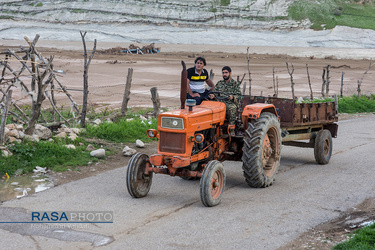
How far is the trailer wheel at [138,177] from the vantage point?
8.41 m

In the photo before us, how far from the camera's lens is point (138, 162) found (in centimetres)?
854

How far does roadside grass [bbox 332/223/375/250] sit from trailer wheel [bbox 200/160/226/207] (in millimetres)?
2132

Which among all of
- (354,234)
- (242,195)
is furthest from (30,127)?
(354,234)

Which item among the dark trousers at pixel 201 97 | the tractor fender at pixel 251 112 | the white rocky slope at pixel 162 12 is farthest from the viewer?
the white rocky slope at pixel 162 12

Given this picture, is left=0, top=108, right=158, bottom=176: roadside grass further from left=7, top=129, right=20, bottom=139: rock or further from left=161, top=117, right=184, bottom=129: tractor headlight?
left=161, top=117, right=184, bottom=129: tractor headlight

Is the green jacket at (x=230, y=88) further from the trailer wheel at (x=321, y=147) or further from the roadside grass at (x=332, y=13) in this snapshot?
the roadside grass at (x=332, y=13)

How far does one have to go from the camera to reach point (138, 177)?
8609 mm

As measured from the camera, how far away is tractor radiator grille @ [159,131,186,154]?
27.2 ft

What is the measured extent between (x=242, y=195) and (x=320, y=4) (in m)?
74.9

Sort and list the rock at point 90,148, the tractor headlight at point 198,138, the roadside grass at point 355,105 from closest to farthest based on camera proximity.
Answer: the tractor headlight at point 198,138 < the rock at point 90,148 < the roadside grass at point 355,105

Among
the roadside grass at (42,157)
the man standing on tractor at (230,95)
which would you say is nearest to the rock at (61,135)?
the roadside grass at (42,157)

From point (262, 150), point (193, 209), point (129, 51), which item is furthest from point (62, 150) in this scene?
point (129, 51)

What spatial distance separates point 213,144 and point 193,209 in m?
1.40

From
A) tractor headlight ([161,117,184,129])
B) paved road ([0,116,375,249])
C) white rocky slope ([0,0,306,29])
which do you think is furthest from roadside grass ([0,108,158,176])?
white rocky slope ([0,0,306,29])
